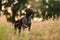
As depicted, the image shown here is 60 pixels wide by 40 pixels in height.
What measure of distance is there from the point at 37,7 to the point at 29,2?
65cm

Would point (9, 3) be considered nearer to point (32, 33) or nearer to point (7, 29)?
point (32, 33)

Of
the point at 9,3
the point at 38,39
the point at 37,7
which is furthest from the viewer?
the point at 37,7

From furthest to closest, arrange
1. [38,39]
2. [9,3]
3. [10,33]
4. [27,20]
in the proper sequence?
[9,3] → [27,20] → [38,39] → [10,33]

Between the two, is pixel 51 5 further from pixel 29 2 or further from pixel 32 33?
pixel 32 33

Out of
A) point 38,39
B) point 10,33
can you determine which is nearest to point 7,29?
point 10,33

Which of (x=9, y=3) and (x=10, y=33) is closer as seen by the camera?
(x=10, y=33)

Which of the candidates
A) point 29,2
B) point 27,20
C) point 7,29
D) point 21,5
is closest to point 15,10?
point 21,5

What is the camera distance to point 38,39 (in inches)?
311

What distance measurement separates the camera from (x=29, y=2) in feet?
57.6

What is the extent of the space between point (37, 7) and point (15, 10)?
1.44m

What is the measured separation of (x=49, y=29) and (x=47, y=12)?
27.4 feet

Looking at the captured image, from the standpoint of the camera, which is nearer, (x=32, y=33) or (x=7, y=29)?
(x=7, y=29)

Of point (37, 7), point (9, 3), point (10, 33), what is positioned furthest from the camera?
point (37, 7)

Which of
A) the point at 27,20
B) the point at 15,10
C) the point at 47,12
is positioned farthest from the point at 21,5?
the point at 27,20
